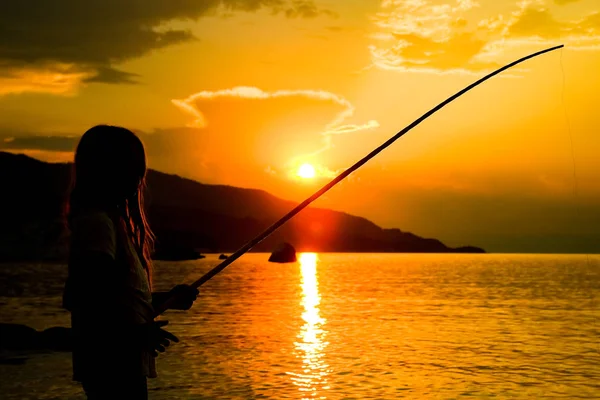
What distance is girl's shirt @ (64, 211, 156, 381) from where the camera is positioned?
11.2 feet

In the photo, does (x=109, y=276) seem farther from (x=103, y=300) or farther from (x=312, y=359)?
(x=312, y=359)

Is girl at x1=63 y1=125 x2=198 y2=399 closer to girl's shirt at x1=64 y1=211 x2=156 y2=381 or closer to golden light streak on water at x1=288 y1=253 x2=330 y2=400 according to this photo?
girl's shirt at x1=64 y1=211 x2=156 y2=381

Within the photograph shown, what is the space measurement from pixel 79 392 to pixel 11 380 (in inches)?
108

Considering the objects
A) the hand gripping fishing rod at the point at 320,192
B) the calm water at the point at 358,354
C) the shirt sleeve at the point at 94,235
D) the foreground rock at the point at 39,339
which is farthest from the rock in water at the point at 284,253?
the shirt sleeve at the point at 94,235

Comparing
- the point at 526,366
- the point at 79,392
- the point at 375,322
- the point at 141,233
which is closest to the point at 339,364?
the point at 526,366

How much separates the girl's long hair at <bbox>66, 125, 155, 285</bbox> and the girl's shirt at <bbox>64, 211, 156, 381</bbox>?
10cm

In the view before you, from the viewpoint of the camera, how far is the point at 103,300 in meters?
3.47

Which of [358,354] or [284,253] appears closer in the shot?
[358,354]

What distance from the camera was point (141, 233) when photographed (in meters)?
3.88

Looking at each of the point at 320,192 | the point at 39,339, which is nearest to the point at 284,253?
the point at 320,192

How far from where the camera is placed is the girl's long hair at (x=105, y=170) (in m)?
3.64

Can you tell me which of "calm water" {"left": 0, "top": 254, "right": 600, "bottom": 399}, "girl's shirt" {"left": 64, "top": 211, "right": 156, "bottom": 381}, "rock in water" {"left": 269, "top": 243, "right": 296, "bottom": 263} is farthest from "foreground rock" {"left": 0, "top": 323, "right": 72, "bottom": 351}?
"rock in water" {"left": 269, "top": 243, "right": 296, "bottom": 263}

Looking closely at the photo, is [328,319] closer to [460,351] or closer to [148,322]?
[460,351]

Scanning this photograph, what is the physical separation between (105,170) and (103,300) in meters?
0.64
